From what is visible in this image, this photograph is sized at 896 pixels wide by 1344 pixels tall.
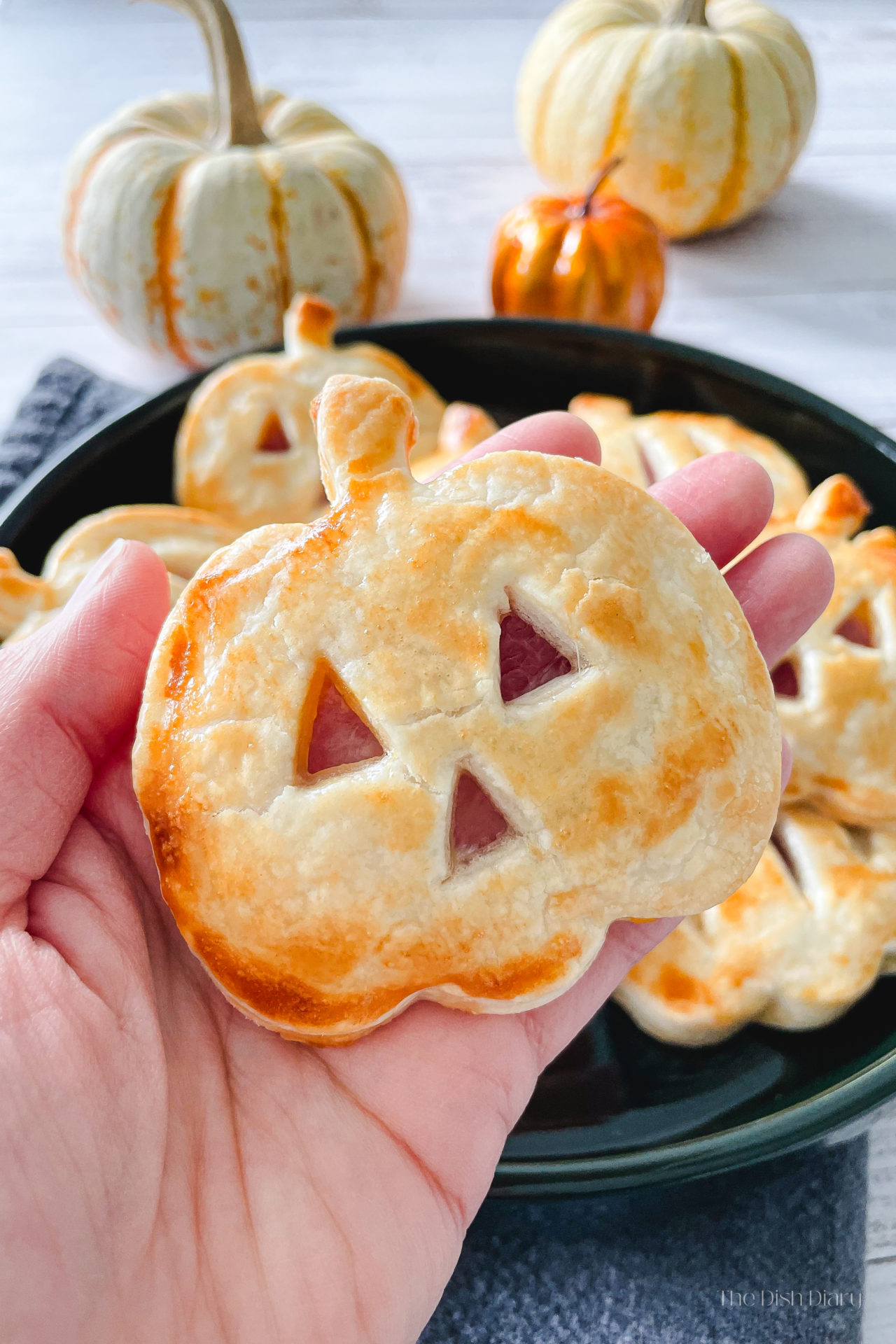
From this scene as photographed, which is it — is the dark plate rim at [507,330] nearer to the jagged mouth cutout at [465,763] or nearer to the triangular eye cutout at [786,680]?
the triangular eye cutout at [786,680]

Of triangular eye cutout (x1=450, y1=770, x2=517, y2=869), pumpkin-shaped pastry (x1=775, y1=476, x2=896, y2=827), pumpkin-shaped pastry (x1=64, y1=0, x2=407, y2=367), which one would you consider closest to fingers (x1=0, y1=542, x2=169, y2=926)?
triangular eye cutout (x1=450, y1=770, x2=517, y2=869)

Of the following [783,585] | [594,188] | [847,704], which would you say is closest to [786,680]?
[847,704]

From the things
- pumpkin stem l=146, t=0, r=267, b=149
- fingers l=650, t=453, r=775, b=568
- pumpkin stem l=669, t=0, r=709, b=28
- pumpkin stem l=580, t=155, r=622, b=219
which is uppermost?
pumpkin stem l=669, t=0, r=709, b=28

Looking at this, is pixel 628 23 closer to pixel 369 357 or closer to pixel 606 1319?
pixel 369 357

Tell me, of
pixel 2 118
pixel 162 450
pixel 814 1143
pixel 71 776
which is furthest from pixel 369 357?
pixel 2 118

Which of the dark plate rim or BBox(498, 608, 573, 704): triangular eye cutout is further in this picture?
the dark plate rim

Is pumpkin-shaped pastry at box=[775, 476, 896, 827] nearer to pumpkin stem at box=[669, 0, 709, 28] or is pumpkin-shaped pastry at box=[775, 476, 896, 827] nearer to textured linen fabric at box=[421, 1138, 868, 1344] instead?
textured linen fabric at box=[421, 1138, 868, 1344]
